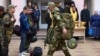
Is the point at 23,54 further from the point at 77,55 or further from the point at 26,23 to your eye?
the point at 77,55

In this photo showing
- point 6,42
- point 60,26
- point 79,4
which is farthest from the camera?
point 79,4

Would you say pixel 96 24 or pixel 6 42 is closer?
pixel 6 42

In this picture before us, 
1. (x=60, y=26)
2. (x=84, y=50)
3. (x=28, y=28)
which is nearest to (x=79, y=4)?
(x=84, y=50)

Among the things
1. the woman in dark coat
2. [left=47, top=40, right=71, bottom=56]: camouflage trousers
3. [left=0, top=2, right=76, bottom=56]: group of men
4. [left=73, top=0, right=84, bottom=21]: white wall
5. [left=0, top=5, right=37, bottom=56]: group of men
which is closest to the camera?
[left=0, top=2, right=76, bottom=56]: group of men

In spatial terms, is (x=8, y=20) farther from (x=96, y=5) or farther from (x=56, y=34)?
(x=96, y=5)

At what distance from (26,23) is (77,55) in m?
2.48

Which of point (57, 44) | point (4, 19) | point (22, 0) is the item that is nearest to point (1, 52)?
point (4, 19)

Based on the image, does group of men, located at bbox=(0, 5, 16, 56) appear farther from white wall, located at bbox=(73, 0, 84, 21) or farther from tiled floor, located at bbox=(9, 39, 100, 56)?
white wall, located at bbox=(73, 0, 84, 21)

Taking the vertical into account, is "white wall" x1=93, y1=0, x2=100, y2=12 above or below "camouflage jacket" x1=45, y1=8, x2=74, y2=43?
above

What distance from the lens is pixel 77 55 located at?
1262 centimetres

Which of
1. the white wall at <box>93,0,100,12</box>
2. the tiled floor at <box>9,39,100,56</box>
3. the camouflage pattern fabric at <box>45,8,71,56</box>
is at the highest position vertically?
the white wall at <box>93,0,100,12</box>

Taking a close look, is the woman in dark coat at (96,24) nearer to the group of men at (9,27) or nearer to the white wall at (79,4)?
the white wall at (79,4)

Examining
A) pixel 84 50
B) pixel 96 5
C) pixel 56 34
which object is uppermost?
pixel 96 5

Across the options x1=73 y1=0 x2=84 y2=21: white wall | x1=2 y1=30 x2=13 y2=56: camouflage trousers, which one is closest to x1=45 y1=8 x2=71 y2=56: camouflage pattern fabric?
x1=2 y1=30 x2=13 y2=56: camouflage trousers
